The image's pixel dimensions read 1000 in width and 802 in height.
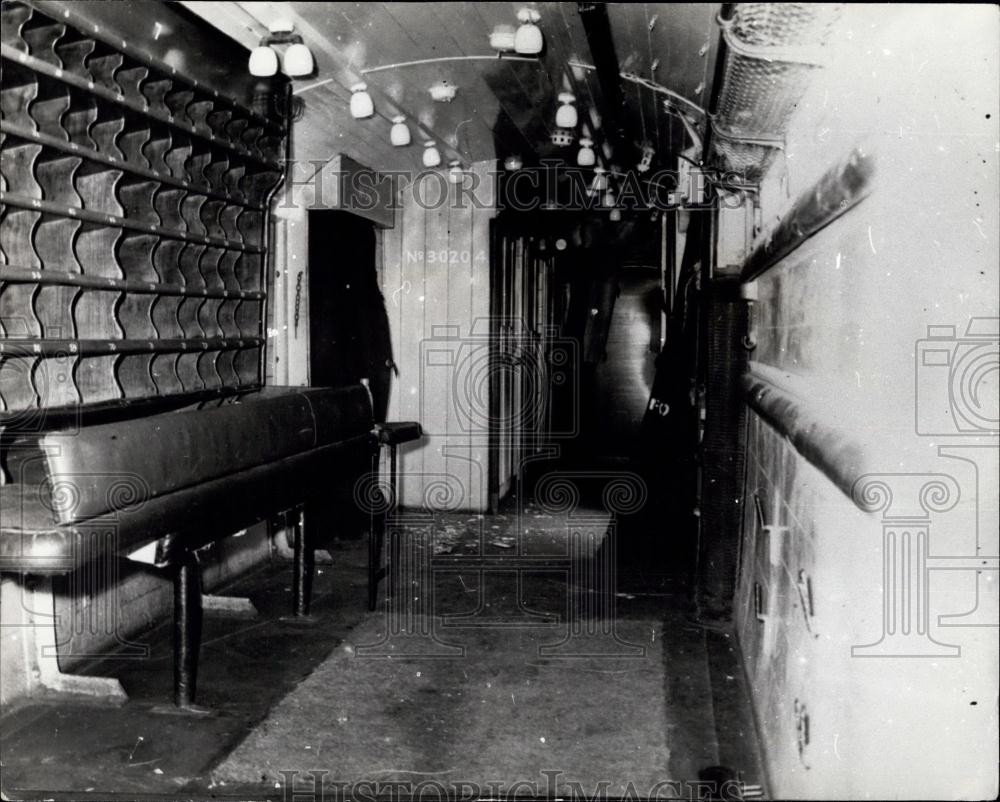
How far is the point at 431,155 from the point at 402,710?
11.7 feet

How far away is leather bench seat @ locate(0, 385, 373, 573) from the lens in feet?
7.83

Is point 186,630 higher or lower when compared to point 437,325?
lower

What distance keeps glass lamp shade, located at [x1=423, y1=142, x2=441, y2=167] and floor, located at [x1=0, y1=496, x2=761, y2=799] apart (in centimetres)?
274

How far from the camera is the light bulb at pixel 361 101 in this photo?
412 centimetres

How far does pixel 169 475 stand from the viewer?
2777 mm

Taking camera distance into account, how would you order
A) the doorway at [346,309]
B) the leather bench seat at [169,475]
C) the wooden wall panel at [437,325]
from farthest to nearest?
the wooden wall panel at [437,325] < the doorway at [346,309] < the leather bench seat at [169,475]

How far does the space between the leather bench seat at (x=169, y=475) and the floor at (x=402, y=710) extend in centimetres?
72

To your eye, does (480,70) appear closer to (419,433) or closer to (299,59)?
(299,59)

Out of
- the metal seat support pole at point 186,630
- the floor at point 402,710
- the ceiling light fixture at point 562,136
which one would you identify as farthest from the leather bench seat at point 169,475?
the ceiling light fixture at point 562,136

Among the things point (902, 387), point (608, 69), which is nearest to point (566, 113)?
point (608, 69)

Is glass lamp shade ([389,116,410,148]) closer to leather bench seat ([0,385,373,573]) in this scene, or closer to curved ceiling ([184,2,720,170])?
curved ceiling ([184,2,720,170])

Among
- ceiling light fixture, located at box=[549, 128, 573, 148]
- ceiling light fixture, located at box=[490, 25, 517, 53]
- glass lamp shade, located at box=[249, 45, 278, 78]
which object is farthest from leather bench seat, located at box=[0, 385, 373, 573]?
ceiling light fixture, located at box=[549, 128, 573, 148]

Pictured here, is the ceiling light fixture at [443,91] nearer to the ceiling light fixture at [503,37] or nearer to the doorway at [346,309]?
the ceiling light fixture at [503,37]

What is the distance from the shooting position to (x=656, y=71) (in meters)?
4.07
